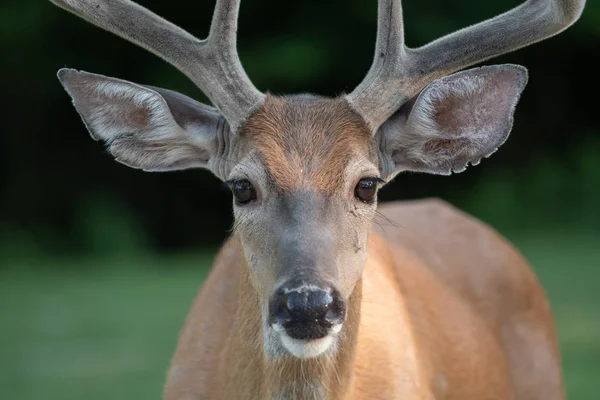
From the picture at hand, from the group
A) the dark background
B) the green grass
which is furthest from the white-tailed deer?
the dark background

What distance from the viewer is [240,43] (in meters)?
17.4

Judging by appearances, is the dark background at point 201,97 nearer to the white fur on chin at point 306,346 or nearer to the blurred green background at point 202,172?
the blurred green background at point 202,172

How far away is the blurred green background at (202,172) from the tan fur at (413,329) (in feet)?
26.9

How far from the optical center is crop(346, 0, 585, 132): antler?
482 cm

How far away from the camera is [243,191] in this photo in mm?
4598

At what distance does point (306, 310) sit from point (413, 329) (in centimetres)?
169

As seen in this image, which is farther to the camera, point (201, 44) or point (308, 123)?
point (201, 44)

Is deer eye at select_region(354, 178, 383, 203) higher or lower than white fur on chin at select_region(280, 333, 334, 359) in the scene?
higher

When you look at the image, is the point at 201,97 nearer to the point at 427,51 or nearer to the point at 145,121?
the point at 145,121

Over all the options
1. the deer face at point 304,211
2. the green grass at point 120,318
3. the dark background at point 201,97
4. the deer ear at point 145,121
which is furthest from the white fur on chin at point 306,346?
the dark background at point 201,97

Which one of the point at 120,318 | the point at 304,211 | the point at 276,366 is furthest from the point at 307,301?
the point at 120,318

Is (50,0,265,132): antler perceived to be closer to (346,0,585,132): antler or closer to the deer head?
the deer head

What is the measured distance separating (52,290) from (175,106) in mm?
8941

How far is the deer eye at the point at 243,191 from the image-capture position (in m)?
4.58
